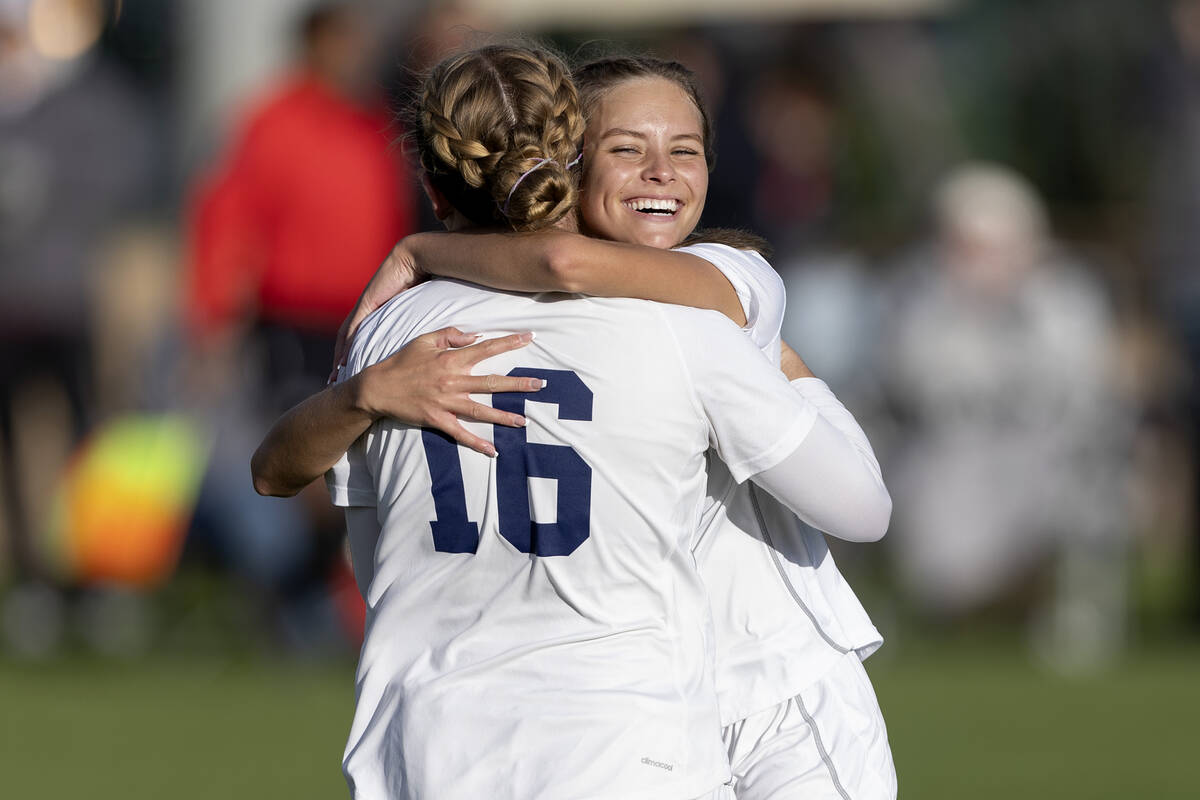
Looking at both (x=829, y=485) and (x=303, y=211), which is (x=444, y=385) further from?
(x=303, y=211)

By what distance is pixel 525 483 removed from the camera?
8.20ft

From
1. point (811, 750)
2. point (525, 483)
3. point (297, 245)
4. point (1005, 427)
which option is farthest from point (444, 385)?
point (1005, 427)

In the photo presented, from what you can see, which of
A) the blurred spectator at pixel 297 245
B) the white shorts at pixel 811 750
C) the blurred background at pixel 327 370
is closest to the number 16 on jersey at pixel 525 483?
the white shorts at pixel 811 750

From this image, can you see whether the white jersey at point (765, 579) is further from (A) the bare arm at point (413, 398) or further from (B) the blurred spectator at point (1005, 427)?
(B) the blurred spectator at point (1005, 427)

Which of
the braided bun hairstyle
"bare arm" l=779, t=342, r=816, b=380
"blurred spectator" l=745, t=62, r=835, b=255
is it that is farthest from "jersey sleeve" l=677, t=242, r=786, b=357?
"blurred spectator" l=745, t=62, r=835, b=255

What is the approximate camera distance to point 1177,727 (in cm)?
693

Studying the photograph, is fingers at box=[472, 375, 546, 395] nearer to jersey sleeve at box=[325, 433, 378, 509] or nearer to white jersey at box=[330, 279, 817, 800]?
white jersey at box=[330, 279, 817, 800]

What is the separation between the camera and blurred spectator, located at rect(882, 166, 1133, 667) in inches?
356

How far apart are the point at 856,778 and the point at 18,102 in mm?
7497

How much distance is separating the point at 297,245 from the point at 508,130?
538 centimetres

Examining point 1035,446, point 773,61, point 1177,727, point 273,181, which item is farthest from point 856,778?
point 773,61

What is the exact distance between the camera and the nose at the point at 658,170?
291 cm

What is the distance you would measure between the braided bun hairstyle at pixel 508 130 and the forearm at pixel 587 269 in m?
0.06

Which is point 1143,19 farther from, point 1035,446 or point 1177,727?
point 1177,727
